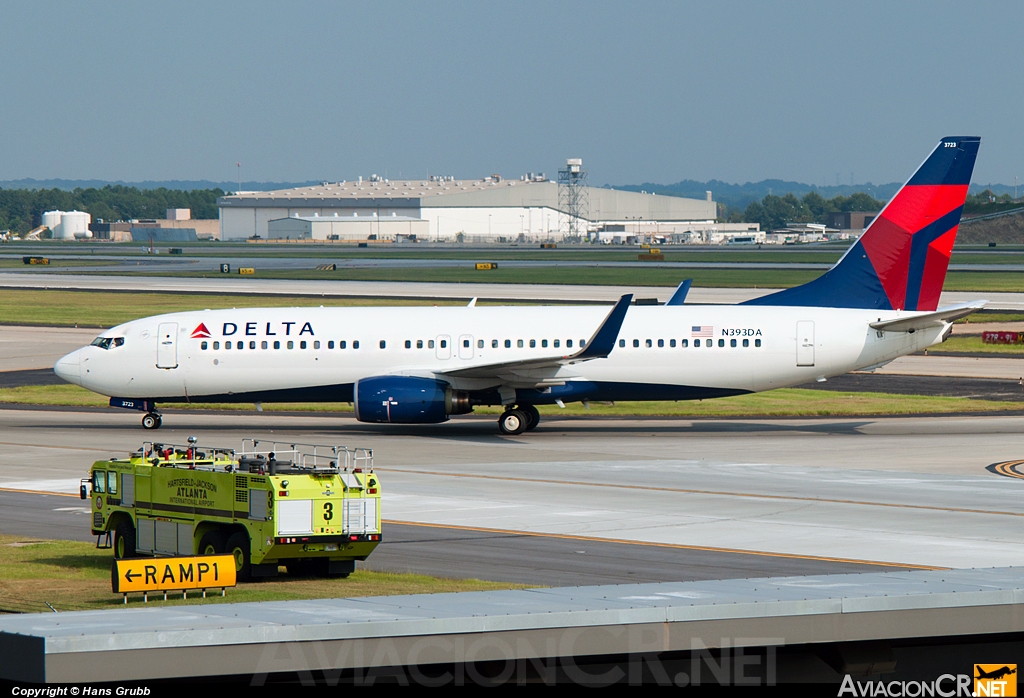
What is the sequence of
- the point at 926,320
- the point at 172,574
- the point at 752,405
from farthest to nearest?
the point at 752,405
the point at 926,320
the point at 172,574

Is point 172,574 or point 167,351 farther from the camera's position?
point 167,351

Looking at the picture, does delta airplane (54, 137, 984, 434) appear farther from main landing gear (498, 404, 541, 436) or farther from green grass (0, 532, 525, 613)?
green grass (0, 532, 525, 613)

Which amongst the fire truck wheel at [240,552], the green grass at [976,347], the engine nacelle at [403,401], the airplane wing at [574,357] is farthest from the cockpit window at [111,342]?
the green grass at [976,347]

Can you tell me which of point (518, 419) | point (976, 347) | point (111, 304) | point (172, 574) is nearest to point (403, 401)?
point (518, 419)

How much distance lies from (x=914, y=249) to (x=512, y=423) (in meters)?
15.9

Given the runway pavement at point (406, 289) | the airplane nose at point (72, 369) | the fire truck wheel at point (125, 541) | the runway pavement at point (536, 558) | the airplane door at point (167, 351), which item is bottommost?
the runway pavement at point (536, 558)

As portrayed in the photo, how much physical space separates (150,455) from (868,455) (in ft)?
79.5

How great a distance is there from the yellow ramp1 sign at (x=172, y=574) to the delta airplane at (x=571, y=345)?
77.3 feet

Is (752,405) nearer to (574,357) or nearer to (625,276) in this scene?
(574,357)

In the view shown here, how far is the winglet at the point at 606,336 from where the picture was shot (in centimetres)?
4388

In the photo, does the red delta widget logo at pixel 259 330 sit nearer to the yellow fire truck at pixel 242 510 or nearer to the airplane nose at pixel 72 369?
the airplane nose at pixel 72 369

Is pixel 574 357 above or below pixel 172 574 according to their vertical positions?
above

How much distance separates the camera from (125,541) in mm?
25453

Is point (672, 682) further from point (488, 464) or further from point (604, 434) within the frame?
point (604, 434)
